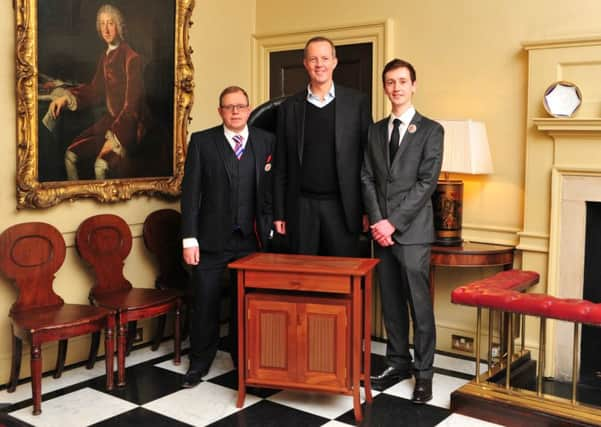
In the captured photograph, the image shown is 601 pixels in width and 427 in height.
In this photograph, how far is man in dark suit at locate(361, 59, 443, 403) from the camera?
3.89 m

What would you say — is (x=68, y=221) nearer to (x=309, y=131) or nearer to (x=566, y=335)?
(x=309, y=131)

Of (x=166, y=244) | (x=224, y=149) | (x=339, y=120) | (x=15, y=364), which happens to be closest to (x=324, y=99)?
(x=339, y=120)

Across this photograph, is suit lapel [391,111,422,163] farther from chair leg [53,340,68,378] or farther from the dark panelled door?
chair leg [53,340,68,378]

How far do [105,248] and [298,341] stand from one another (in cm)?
160

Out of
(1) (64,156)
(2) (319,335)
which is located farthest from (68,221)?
(2) (319,335)

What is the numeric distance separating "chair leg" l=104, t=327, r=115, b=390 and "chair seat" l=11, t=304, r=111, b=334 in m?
0.11

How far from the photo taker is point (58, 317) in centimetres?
388

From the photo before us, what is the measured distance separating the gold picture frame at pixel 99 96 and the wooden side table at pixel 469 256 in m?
1.91

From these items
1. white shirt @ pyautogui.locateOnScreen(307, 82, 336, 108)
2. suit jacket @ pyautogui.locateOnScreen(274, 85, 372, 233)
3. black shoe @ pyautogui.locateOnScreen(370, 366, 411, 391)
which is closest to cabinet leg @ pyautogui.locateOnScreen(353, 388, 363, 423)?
black shoe @ pyautogui.locateOnScreen(370, 366, 411, 391)

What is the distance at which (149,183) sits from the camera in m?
4.90

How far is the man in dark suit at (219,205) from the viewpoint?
13.5ft

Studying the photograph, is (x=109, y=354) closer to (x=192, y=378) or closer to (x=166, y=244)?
(x=192, y=378)

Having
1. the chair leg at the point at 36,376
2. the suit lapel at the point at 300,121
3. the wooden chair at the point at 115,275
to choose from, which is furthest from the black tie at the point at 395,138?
the chair leg at the point at 36,376

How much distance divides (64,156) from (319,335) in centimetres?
193
